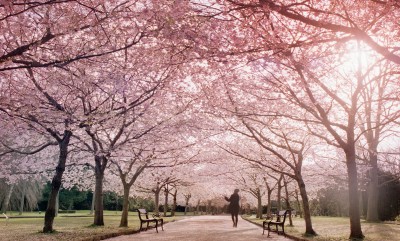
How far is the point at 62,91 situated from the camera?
57.2 feet

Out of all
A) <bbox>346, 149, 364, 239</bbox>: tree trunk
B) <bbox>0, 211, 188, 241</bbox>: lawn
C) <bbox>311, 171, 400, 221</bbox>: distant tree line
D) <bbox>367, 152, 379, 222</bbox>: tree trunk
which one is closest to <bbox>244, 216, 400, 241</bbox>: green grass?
<bbox>346, 149, 364, 239</bbox>: tree trunk

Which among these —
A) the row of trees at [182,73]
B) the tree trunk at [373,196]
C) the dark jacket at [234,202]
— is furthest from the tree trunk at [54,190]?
the tree trunk at [373,196]

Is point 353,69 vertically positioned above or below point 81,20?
above

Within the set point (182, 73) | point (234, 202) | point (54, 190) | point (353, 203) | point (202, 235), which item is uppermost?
point (182, 73)

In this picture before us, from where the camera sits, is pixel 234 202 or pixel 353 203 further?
pixel 234 202

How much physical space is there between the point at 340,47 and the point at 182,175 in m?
31.2

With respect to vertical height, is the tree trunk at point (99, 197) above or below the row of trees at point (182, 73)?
below

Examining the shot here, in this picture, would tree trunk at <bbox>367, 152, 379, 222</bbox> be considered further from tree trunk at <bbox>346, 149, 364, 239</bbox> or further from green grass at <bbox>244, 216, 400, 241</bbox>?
tree trunk at <bbox>346, 149, 364, 239</bbox>

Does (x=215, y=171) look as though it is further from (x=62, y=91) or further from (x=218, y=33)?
(x=218, y=33)

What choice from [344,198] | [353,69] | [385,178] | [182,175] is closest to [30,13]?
[353,69]

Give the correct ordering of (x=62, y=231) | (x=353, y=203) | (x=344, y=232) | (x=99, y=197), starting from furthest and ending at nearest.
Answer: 1. (x=99, y=197)
2. (x=344, y=232)
3. (x=62, y=231)
4. (x=353, y=203)

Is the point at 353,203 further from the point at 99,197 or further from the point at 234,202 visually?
the point at 99,197

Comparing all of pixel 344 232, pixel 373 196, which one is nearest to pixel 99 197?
pixel 344 232

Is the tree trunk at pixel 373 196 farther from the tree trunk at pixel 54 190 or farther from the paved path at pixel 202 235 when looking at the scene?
the tree trunk at pixel 54 190
